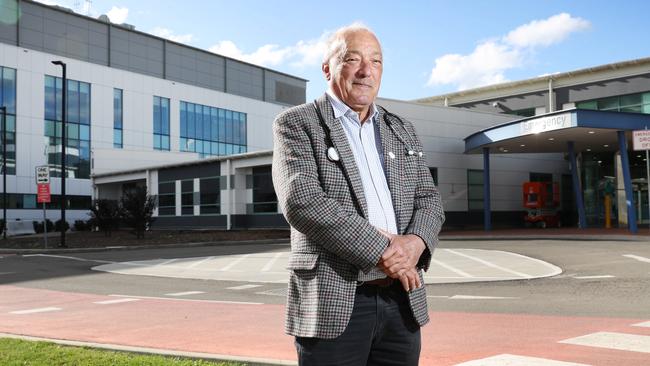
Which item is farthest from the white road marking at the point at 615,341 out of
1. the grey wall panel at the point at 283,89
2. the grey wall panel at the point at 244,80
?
the grey wall panel at the point at 283,89

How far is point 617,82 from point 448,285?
32947mm

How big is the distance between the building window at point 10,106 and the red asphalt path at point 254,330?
137ft

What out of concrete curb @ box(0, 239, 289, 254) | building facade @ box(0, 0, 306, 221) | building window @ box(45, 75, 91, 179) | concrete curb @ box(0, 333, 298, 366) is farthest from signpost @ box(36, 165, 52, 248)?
building window @ box(45, 75, 91, 179)

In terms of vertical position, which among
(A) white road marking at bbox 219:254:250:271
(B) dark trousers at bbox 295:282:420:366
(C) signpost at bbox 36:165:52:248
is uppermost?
(C) signpost at bbox 36:165:52:248

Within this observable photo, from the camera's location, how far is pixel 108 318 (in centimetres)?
870

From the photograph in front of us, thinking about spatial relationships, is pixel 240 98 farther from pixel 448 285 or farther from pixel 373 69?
pixel 373 69

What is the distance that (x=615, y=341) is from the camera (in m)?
6.22

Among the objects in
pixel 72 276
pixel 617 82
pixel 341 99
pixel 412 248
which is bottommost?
pixel 72 276

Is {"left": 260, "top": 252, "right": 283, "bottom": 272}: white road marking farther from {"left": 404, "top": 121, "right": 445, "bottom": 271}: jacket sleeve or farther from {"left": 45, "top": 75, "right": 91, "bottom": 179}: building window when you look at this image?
{"left": 45, "top": 75, "right": 91, "bottom": 179}: building window

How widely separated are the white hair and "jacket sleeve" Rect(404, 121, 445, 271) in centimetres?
47

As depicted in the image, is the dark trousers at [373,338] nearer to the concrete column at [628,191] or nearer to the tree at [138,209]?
the concrete column at [628,191]

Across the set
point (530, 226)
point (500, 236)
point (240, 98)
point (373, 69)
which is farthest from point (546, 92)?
point (373, 69)

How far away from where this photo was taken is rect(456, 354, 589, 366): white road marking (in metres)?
5.31

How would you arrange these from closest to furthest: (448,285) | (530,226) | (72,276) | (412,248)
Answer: (412,248) → (448,285) → (72,276) → (530,226)
